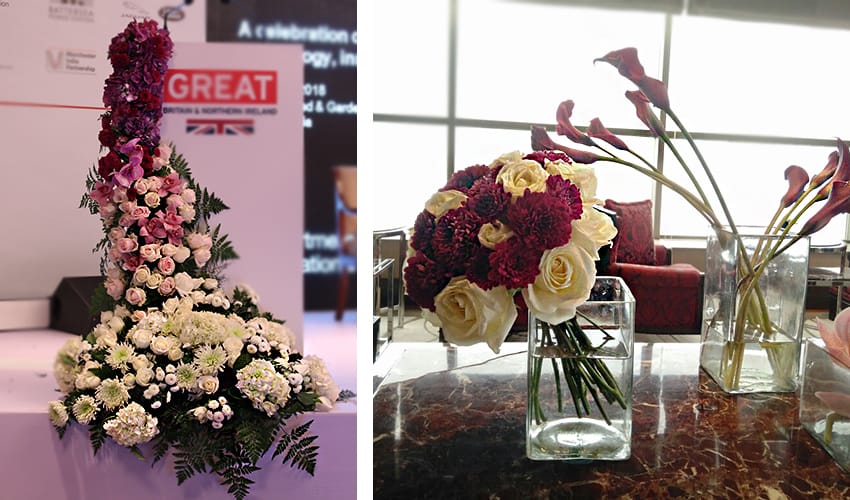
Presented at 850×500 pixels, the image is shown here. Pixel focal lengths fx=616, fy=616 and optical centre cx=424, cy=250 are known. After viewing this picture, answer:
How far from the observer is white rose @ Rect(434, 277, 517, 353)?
22.0 inches

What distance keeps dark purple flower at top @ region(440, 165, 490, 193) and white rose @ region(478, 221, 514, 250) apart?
7 centimetres

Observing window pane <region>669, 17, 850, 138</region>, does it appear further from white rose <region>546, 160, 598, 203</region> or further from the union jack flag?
white rose <region>546, 160, 598, 203</region>

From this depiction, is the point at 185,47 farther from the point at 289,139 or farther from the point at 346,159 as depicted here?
the point at 346,159

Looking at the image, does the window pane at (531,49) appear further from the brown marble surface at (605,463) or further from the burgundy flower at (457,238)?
the burgundy flower at (457,238)

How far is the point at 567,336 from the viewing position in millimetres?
614

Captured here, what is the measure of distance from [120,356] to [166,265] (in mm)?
265

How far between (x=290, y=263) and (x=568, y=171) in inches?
52.8

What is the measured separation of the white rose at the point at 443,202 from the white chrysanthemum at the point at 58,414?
108 cm

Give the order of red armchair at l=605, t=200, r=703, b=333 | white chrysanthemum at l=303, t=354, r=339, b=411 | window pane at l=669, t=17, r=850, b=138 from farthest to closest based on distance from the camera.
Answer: window pane at l=669, t=17, r=850, b=138 → white chrysanthemum at l=303, t=354, r=339, b=411 → red armchair at l=605, t=200, r=703, b=333

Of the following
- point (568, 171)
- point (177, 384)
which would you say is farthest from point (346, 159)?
point (568, 171)

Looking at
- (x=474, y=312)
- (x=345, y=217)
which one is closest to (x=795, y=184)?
(x=474, y=312)

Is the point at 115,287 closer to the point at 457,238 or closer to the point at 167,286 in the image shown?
the point at 167,286

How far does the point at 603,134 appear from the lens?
0.75 meters

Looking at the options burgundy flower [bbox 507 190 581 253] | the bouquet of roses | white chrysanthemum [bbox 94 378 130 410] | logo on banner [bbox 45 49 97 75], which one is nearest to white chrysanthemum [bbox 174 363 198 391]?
white chrysanthemum [bbox 94 378 130 410]
